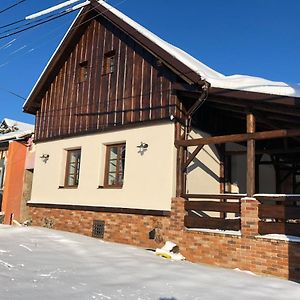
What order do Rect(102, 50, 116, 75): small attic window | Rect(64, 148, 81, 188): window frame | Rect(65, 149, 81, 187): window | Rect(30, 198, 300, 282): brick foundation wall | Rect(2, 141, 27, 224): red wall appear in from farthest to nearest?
Rect(2, 141, 27, 224): red wall → Rect(65, 149, 81, 187): window → Rect(64, 148, 81, 188): window frame → Rect(102, 50, 116, 75): small attic window → Rect(30, 198, 300, 282): brick foundation wall

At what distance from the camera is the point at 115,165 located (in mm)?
12133

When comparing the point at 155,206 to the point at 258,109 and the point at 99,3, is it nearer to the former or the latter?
the point at 258,109

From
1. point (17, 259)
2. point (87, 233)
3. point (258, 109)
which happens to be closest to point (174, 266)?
point (17, 259)

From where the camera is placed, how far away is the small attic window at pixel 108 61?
1298cm

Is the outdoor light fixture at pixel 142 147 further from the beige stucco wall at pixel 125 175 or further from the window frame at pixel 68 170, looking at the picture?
the window frame at pixel 68 170

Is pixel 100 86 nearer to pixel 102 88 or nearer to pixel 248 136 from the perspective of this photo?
pixel 102 88

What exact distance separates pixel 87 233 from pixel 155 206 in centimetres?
288

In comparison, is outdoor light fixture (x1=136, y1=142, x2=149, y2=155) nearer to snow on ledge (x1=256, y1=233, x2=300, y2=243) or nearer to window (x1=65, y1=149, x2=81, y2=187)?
window (x1=65, y1=149, x2=81, y2=187)

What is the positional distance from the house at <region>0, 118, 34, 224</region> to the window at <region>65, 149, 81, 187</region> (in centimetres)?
288

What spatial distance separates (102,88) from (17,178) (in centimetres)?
608

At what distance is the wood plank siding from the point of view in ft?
36.8

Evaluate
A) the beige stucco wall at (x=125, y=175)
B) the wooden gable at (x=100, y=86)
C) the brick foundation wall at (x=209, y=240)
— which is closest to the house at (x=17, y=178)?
the wooden gable at (x=100, y=86)

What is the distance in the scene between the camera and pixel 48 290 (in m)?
5.11

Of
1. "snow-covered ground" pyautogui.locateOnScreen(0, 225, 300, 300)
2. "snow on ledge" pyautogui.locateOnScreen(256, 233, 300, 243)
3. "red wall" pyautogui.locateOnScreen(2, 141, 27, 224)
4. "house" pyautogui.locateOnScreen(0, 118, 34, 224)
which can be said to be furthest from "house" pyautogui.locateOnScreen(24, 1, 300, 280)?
"red wall" pyautogui.locateOnScreen(2, 141, 27, 224)
